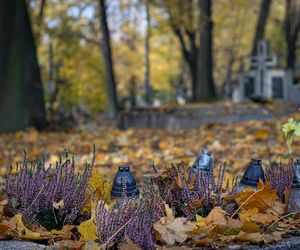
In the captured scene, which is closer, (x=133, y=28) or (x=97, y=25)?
(x=97, y=25)

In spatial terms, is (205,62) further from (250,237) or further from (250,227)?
(250,237)

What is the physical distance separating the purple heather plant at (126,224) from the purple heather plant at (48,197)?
1.03 feet

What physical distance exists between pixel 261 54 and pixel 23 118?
9830 millimetres

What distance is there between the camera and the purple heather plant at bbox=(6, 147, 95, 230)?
2.59 metres

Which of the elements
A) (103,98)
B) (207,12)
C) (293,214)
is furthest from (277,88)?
(293,214)

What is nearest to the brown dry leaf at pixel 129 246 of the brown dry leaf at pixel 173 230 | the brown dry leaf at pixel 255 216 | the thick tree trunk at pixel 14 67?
the brown dry leaf at pixel 173 230

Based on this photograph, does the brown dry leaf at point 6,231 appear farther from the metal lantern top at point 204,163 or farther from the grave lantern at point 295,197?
the grave lantern at point 295,197

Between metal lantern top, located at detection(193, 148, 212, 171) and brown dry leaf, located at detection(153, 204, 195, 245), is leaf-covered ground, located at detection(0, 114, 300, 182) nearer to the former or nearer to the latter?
metal lantern top, located at detection(193, 148, 212, 171)

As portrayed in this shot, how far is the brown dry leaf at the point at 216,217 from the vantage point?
7.95ft

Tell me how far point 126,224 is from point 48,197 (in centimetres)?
62

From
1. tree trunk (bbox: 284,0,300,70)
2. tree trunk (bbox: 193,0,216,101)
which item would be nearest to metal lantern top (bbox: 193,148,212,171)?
tree trunk (bbox: 193,0,216,101)

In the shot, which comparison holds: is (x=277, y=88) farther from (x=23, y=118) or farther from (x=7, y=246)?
(x=7, y=246)

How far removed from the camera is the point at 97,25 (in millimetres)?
25875

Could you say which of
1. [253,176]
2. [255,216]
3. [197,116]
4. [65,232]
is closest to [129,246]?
[65,232]
